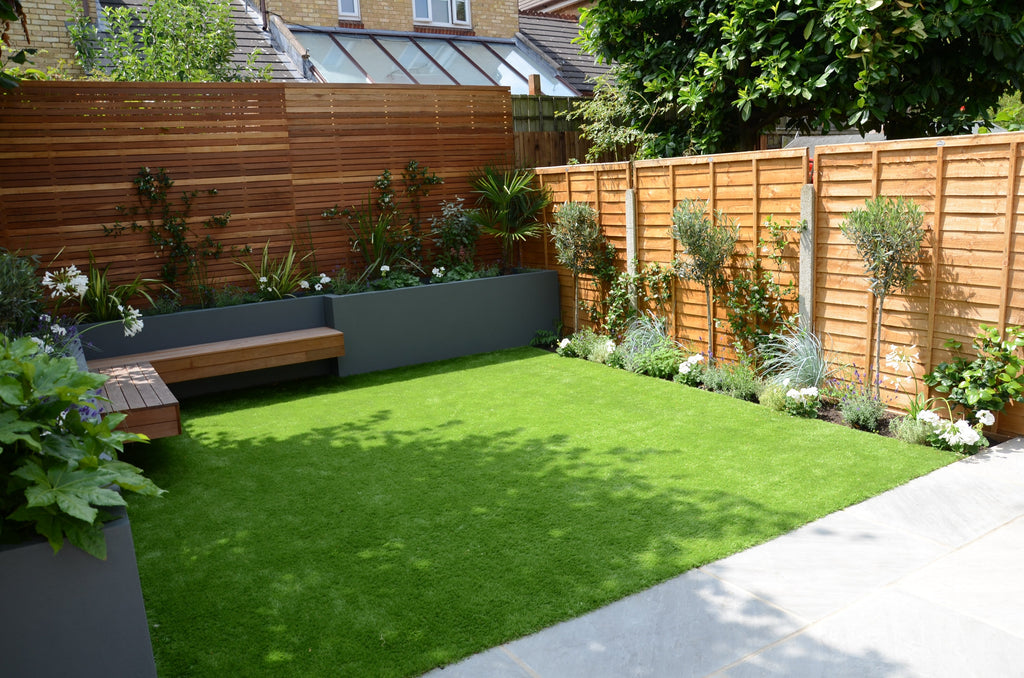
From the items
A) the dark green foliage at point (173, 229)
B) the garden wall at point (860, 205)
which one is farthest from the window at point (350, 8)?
the garden wall at point (860, 205)

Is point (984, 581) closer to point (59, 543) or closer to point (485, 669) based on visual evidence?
point (485, 669)

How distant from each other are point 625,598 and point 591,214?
16.9 feet

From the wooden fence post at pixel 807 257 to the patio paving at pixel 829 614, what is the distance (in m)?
2.27

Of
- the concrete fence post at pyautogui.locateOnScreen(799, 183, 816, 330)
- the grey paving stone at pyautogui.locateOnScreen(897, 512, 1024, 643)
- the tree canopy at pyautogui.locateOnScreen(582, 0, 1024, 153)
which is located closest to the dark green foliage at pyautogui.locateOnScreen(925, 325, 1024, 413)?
the concrete fence post at pyautogui.locateOnScreen(799, 183, 816, 330)

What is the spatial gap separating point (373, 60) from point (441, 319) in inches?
261

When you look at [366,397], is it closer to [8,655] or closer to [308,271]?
[308,271]

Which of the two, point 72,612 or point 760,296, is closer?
point 72,612

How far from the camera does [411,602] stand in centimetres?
340

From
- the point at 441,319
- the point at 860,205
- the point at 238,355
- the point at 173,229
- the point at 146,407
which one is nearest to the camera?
the point at 146,407

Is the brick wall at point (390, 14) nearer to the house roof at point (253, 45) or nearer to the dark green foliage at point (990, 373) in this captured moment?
the house roof at point (253, 45)

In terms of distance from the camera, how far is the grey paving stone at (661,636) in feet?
9.53

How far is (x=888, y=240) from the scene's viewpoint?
507 cm

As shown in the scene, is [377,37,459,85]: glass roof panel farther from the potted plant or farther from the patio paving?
the potted plant

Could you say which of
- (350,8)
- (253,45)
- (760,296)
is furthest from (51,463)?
(350,8)
